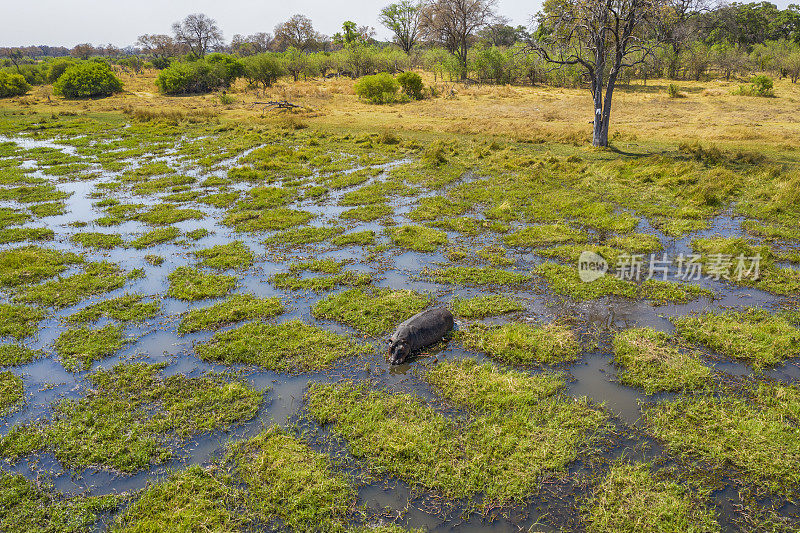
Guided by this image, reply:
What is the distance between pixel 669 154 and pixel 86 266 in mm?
25463

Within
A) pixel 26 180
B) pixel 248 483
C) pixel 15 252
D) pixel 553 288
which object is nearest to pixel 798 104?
pixel 553 288

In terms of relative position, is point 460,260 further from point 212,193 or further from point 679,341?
point 212,193

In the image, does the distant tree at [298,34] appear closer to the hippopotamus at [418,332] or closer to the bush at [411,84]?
the bush at [411,84]

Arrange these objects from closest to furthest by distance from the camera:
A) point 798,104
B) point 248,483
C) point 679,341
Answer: point 248,483 < point 679,341 < point 798,104

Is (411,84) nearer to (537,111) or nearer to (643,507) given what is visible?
(537,111)

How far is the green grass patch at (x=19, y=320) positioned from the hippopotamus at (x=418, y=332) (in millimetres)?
7967

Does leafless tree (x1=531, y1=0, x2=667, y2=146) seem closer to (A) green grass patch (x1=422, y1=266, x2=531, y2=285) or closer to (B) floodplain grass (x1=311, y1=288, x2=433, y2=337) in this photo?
(A) green grass patch (x1=422, y1=266, x2=531, y2=285)

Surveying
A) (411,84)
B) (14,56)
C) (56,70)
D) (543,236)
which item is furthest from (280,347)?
(14,56)

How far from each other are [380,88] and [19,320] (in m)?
41.1

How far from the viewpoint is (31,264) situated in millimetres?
12789

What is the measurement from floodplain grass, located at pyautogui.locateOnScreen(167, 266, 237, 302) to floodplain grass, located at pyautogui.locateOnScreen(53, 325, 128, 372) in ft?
5.65

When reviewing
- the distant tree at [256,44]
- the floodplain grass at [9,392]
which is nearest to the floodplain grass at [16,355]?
the floodplain grass at [9,392]

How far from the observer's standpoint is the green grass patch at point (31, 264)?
12.0m

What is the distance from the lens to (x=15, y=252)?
43.8ft
